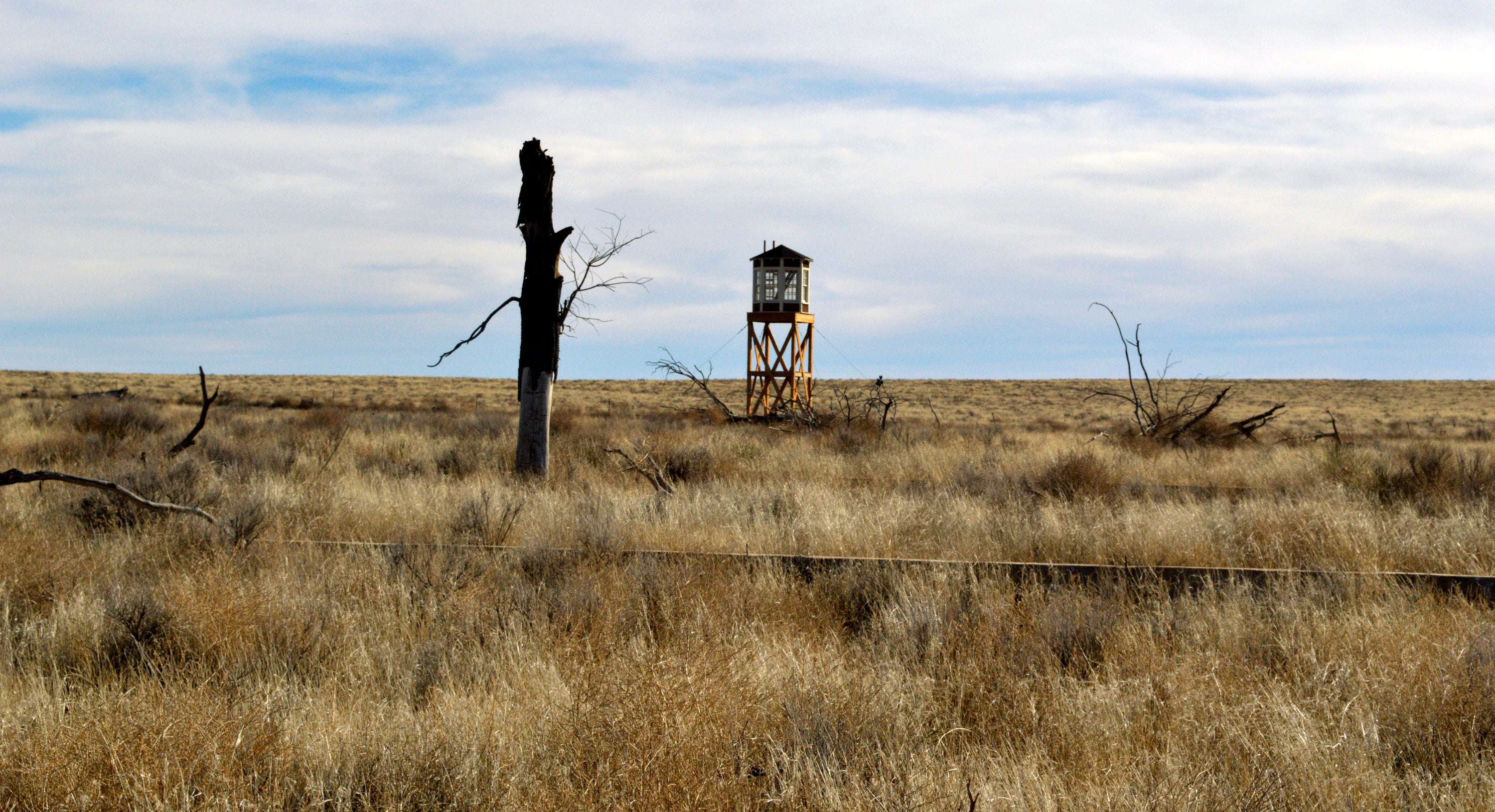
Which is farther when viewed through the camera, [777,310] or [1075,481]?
[777,310]

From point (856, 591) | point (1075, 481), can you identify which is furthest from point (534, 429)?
point (856, 591)

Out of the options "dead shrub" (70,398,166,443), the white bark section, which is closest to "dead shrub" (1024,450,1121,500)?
the white bark section

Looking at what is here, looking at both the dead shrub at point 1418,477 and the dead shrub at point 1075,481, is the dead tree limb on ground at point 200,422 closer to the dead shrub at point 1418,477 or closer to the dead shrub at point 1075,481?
the dead shrub at point 1075,481

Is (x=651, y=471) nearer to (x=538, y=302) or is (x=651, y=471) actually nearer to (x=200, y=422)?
(x=538, y=302)

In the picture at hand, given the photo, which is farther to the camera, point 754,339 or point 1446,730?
point 754,339

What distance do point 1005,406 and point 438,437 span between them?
129 ft

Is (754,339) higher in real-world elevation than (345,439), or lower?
higher

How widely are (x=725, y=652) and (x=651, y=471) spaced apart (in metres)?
7.46

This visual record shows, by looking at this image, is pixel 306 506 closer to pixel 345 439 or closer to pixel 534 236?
pixel 534 236

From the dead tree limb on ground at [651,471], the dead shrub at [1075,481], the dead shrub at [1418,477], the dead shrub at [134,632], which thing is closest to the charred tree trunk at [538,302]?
the dead tree limb on ground at [651,471]

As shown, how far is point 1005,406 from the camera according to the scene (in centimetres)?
5278

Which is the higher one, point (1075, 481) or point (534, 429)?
point (534, 429)

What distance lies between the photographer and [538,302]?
13156 mm

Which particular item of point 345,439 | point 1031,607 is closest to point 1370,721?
point 1031,607
